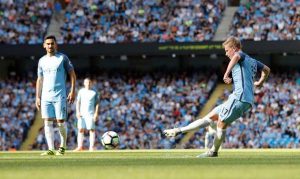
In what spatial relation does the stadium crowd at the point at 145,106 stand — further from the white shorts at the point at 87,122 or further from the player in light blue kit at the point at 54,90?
the player in light blue kit at the point at 54,90

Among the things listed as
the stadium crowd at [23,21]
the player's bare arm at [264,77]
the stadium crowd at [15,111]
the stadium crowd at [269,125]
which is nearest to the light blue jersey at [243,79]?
the player's bare arm at [264,77]

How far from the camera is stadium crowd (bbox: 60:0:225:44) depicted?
4572cm

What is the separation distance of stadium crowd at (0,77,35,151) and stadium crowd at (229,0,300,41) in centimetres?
1109

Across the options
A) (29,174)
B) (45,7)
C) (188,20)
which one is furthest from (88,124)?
(45,7)

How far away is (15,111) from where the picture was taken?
44.4 metres

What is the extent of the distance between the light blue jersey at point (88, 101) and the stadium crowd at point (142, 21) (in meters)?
18.8

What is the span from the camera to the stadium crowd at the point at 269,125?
39406mm

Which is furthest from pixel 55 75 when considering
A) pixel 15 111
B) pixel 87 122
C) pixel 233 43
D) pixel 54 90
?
pixel 15 111

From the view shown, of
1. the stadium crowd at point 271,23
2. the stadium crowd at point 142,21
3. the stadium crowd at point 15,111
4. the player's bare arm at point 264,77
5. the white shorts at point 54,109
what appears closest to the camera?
the player's bare arm at point 264,77

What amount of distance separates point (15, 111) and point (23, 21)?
5.80 m

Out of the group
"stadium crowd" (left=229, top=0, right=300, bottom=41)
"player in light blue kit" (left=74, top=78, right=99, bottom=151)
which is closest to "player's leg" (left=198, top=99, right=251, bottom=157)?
"player in light blue kit" (left=74, top=78, right=99, bottom=151)

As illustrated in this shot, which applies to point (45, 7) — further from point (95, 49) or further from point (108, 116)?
point (108, 116)

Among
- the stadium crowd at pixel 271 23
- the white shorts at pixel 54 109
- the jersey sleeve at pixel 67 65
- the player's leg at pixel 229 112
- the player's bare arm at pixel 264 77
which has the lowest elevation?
the player's leg at pixel 229 112

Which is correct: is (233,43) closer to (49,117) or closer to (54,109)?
(54,109)
